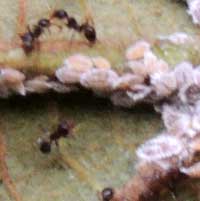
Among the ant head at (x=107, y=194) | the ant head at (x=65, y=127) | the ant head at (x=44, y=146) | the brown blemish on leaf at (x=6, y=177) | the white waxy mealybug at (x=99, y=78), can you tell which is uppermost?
the white waxy mealybug at (x=99, y=78)

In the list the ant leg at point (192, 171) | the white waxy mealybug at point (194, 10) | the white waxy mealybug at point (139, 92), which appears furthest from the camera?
the white waxy mealybug at point (194, 10)

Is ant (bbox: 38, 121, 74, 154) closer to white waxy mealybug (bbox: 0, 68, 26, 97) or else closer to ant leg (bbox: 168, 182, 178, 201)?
white waxy mealybug (bbox: 0, 68, 26, 97)

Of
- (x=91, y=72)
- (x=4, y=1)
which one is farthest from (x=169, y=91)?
(x=4, y=1)

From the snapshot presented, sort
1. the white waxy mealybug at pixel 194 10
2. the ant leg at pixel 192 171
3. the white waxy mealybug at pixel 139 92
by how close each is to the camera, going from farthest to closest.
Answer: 1. the white waxy mealybug at pixel 194 10
2. the white waxy mealybug at pixel 139 92
3. the ant leg at pixel 192 171

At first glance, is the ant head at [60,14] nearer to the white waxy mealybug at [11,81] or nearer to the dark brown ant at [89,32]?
the dark brown ant at [89,32]

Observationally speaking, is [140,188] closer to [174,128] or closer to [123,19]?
[174,128]

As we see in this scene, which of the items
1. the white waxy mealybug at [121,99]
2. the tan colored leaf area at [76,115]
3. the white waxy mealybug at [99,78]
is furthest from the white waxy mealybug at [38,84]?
the white waxy mealybug at [121,99]

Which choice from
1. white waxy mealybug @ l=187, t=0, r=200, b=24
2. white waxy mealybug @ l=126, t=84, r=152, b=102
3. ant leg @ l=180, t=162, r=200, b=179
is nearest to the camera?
ant leg @ l=180, t=162, r=200, b=179

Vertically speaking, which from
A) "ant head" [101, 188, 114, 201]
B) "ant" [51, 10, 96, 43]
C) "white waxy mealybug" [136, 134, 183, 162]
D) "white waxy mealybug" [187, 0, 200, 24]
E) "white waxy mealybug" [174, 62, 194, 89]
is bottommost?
"ant head" [101, 188, 114, 201]

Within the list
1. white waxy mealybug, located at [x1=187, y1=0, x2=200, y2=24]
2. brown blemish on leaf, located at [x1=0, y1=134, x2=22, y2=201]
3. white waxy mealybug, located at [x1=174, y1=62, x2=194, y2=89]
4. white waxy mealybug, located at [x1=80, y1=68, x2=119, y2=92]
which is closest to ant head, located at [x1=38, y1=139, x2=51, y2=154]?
brown blemish on leaf, located at [x1=0, y1=134, x2=22, y2=201]
